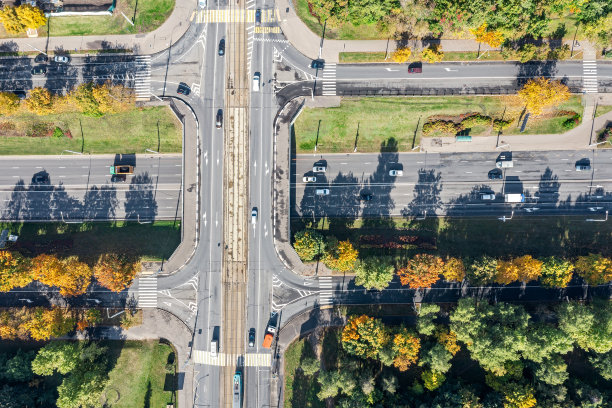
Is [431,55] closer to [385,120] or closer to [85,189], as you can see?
[385,120]

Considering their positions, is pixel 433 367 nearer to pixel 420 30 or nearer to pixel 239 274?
pixel 239 274

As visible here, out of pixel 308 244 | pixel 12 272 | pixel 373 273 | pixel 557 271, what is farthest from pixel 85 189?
pixel 557 271

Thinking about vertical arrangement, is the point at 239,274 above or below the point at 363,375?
above

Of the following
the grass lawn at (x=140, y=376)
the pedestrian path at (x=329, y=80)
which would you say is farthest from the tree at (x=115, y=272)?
the pedestrian path at (x=329, y=80)

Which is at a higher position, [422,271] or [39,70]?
[39,70]

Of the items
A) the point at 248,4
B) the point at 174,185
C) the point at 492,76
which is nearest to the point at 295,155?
the point at 174,185

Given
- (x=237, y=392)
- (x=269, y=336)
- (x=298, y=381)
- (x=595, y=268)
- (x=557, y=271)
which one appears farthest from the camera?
(x=298, y=381)
